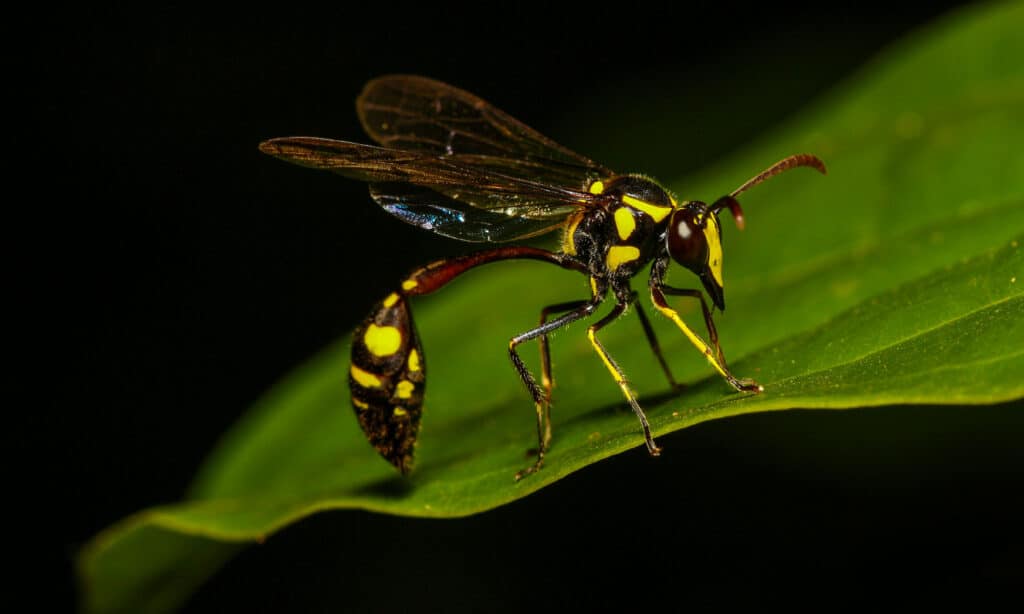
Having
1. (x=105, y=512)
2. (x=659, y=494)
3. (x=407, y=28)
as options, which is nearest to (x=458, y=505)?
(x=659, y=494)

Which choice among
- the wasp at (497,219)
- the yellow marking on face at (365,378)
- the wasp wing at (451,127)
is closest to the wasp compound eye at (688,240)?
the wasp at (497,219)

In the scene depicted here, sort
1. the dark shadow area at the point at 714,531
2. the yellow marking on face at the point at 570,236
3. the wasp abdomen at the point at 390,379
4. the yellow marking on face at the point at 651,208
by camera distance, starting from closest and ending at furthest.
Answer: the wasp abdomen at the point at 390,379 → the yellow marking on face at the point at 651,208 → the yellow marking on face at the point at 570,236 → the dark shadow area at the point at 714,531

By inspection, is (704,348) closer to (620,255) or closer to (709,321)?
(709,321)

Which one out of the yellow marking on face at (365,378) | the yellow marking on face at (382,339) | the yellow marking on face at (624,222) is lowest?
the yellow marking on face at (365,378)

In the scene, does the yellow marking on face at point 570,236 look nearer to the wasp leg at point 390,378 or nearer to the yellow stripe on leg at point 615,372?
the yellow stripe on leg at point 615,372

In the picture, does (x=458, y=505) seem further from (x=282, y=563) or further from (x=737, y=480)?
(x=282, y=563)

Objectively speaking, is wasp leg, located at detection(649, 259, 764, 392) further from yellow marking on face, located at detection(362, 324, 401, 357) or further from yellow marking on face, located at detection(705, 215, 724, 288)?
yellow marking on face, located at detection(362, 324, 401, 357)

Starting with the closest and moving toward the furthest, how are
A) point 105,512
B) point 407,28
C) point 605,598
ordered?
1. point 605,598
2. point 105,512
3. point 407,28

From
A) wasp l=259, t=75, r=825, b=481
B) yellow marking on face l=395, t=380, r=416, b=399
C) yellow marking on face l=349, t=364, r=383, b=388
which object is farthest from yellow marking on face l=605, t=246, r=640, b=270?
yellow marking on face l=349, t=364, r=383, b=388
